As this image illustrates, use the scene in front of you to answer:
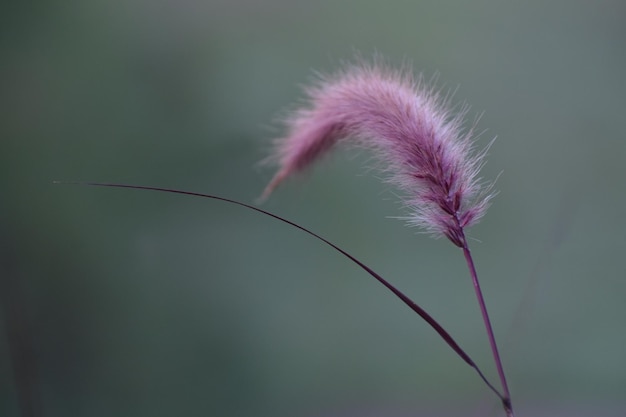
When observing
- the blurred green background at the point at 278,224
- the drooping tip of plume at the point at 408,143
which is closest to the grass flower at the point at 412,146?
the drooping tip of plume at the point at 408,143

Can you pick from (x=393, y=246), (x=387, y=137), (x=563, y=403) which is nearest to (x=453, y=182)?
(x=387, y=137)

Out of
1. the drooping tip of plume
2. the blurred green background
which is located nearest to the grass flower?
the drooping tip of plume

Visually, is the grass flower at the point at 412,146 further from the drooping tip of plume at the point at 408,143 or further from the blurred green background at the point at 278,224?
the blurred green background at the point at 278,224

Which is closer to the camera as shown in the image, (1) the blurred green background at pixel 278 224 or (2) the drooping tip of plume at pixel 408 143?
(2) the drooping tip of plume at pixel 408 143

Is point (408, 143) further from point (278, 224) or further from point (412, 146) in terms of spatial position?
point (278, 224)

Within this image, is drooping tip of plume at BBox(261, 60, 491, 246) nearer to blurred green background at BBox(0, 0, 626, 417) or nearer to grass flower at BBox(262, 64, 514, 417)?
grass flower at BBox(262, 64, 514, 417)
